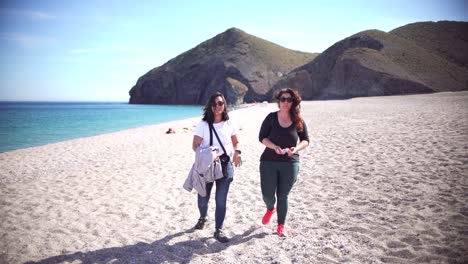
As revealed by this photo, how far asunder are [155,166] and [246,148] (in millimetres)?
3823

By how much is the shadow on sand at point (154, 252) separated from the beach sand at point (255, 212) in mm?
14

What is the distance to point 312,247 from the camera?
3648mm

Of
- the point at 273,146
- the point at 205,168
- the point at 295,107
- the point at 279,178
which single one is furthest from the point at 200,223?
the point at 295,107

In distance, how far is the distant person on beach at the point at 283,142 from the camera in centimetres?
358

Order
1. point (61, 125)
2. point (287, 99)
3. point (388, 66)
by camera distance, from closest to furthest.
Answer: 1. point (287, 99)
2. point (61, 125)
3. point (388, 66)

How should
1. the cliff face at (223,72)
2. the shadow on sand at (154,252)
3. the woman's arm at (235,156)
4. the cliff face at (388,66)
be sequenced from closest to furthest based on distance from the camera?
the shadow on sand at (154,252), the woman's arm at (235,156), the cliff face at (388,66), the cliff face at (223,72)

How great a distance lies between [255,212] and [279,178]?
1504 mm

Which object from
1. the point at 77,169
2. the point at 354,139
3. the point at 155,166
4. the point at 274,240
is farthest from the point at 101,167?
the point at 354,139

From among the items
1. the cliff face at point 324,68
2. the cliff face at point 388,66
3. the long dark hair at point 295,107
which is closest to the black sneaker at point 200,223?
the long dark hair at point 295,107

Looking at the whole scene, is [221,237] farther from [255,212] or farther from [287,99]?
[287,99]

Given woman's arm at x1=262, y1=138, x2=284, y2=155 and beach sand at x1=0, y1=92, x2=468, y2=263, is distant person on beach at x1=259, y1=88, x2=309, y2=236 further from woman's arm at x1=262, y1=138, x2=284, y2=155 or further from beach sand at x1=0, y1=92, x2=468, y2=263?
beach sand at x1=0, y1=92, x2=468, y2=263

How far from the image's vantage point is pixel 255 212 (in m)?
4.94

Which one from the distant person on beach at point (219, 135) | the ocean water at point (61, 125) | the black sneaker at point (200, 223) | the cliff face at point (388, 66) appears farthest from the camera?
the cliff face at point (388, 66)

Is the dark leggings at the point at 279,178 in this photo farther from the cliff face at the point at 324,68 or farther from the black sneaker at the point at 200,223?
the cliff face at the point at 324,68
